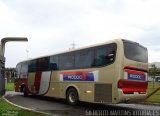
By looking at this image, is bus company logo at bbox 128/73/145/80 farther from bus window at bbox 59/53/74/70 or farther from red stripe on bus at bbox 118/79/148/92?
bus window at bbox 59/53/74/70

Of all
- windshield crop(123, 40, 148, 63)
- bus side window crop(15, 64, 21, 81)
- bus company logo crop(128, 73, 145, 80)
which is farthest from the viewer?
bus side window crop(15, 64, 21, 81)

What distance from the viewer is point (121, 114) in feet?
43.7

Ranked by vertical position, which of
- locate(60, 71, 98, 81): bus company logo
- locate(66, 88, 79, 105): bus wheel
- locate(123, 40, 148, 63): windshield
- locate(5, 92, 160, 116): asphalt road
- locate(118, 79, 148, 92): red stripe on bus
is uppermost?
locate(123, 40, 148, 63): windshield

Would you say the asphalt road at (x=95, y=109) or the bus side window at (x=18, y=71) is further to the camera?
the bus side window at (x=18, y=71)

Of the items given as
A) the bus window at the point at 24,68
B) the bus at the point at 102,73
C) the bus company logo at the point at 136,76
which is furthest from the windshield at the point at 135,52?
the bus window at the point at 24,68

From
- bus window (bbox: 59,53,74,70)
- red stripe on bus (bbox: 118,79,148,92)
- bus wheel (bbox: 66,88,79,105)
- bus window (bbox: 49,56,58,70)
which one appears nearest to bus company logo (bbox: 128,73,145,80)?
red stripe on bus (bbox: 118,79,148,92)

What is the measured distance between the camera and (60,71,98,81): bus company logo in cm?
1510

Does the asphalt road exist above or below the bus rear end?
below

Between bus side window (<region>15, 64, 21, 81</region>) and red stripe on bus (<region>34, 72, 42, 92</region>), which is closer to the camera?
red stripe on bus (<region>34, 72, 42, 92</region>)

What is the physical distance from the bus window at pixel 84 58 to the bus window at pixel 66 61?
20.8 inches

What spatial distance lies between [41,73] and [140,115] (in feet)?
32.0

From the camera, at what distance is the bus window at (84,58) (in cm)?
1553

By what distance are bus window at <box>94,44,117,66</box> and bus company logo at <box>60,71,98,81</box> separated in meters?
0.64

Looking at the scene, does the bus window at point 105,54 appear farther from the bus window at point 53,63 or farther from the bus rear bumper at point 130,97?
the bus window at point 53,63
